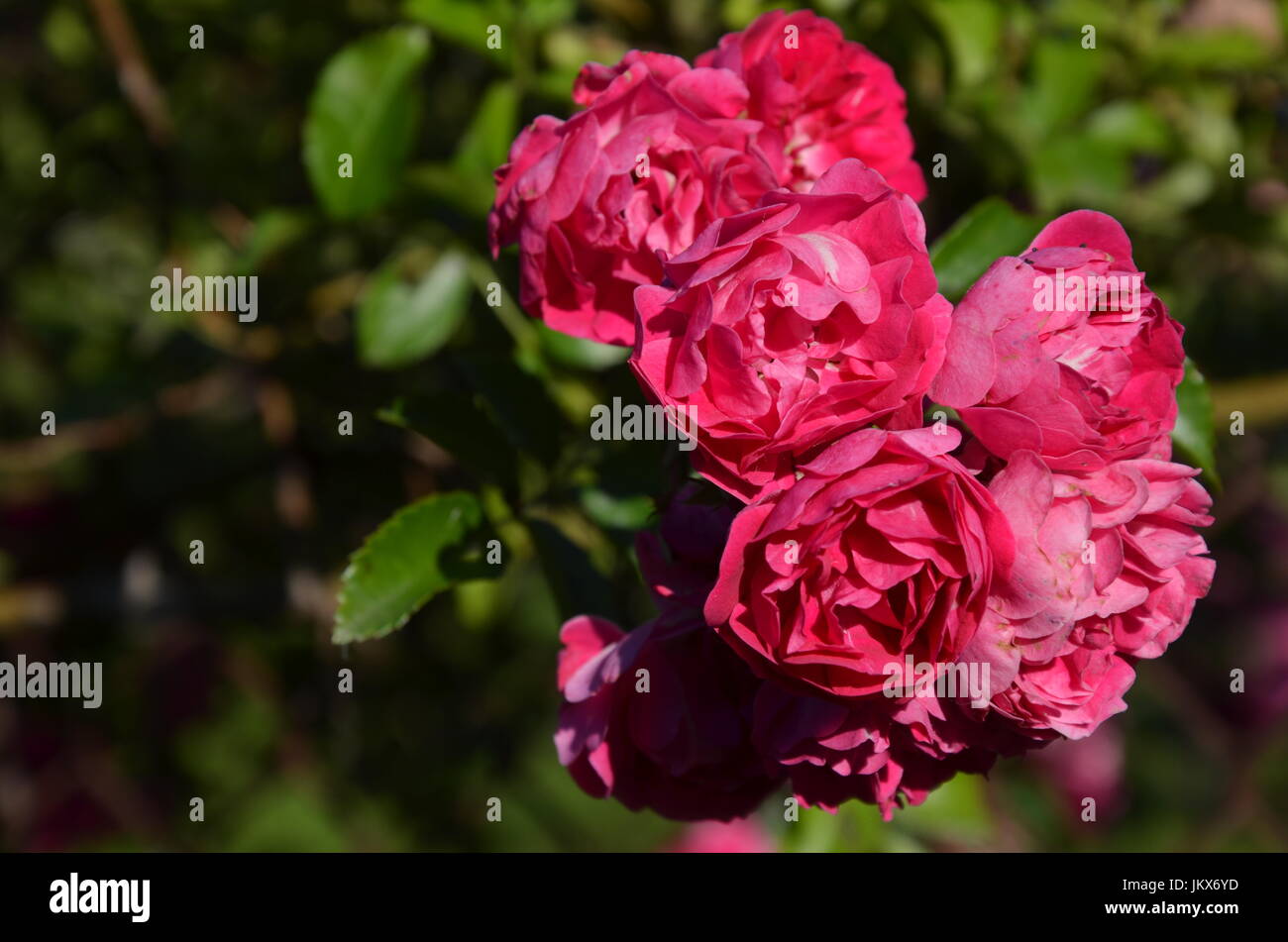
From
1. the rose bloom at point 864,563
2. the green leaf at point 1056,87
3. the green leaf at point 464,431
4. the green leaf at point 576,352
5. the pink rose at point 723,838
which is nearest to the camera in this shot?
the rose bloom at point 864,563

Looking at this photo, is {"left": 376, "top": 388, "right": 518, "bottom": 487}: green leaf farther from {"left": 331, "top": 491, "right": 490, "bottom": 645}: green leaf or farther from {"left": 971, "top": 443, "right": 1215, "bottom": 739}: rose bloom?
{"left": 971, "top": 443, "right": 1215, "bottom": 739}: rose bloom

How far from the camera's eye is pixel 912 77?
3.30 ft

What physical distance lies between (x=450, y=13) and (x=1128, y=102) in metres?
0.70

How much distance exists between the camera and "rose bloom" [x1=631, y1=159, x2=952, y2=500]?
0.52 m

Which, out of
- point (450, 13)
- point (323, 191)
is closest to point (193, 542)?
point (323, 191)

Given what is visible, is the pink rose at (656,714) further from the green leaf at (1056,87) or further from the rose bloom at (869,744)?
the green leaf at (1056,87)

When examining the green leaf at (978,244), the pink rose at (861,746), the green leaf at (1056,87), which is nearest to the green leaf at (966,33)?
the green leaf at (1056,87)

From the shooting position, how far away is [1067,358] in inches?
21.7

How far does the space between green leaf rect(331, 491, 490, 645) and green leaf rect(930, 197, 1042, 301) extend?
353 mm

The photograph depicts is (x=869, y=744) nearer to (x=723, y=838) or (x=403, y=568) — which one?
(x=403, y=568)

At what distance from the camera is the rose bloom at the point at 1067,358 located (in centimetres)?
53

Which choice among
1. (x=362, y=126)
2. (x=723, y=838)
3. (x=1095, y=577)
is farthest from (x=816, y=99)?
(x=723, y=838)

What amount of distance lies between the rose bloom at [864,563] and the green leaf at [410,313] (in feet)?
1.73

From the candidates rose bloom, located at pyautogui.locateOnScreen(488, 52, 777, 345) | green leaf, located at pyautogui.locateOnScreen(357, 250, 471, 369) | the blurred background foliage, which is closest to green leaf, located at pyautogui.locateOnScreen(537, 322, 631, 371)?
the blurred background foliage
